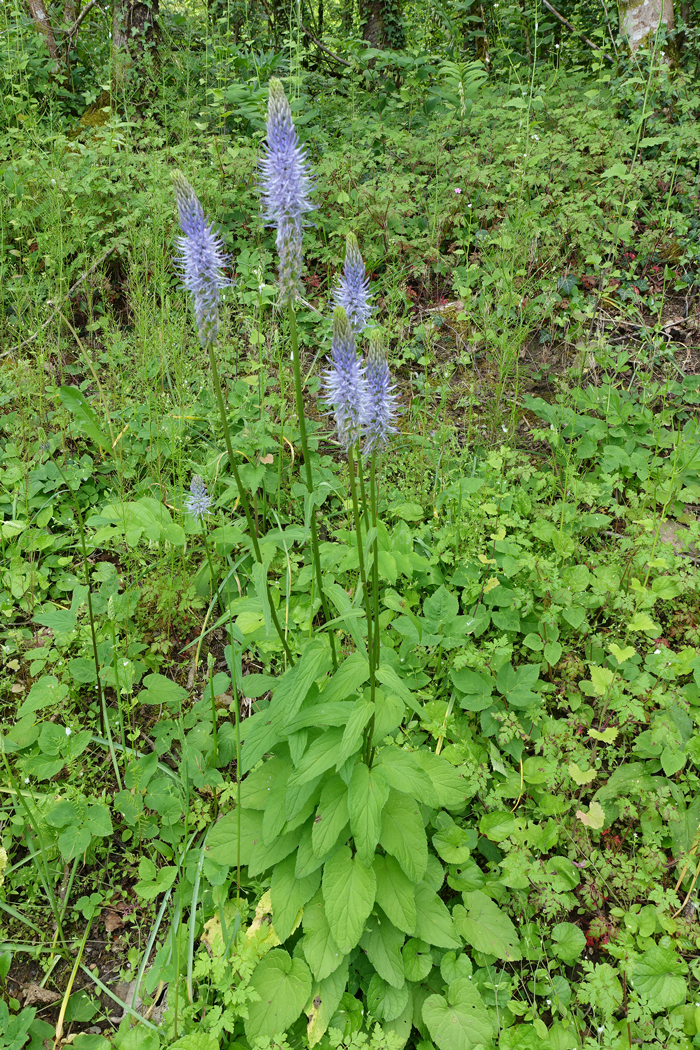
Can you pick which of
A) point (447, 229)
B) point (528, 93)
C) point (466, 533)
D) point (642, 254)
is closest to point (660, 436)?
point (466, 533)

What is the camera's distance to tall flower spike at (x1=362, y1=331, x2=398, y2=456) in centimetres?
159

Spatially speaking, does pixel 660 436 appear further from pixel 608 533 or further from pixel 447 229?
pixel 447 229

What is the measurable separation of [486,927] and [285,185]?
7.52ft

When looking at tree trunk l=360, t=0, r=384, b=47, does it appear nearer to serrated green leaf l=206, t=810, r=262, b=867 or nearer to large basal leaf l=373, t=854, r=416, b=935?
serrated green leaf l=206, t=810, r=262, b=867

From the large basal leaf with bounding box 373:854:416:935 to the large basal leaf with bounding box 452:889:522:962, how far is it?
0.22m

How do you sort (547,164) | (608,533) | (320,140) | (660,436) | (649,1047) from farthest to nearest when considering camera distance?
1. (320,140)
2. (547,164)
3. (660,436)
4. (608,533)
5. (649,1047)

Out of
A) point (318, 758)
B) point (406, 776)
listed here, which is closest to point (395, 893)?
point (406, 776)

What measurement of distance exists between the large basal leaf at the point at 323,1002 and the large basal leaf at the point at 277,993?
0.05 metres

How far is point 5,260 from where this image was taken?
15.0 feet

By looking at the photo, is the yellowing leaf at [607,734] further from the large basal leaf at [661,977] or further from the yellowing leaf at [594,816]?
the large basal leaf at [661,977]

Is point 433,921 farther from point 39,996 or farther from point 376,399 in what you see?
point 376,399

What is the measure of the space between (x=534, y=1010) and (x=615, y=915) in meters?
0.43

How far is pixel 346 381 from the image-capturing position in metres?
1.58

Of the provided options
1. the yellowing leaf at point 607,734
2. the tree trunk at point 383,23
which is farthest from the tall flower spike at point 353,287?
the tree trunk at point 383,23
